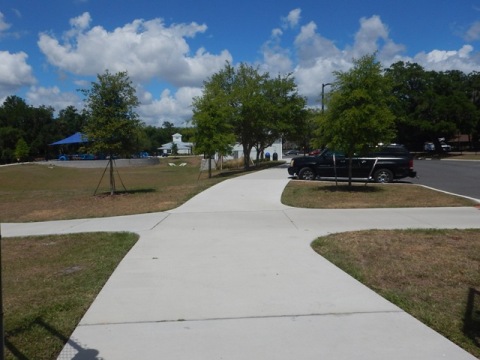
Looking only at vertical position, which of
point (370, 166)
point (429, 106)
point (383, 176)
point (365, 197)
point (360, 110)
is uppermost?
point (429, 106)

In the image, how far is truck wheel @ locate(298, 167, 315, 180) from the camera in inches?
833

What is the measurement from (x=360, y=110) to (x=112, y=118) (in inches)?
355

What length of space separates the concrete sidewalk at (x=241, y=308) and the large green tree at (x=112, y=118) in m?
8.62

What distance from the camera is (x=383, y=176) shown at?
63.9 ft

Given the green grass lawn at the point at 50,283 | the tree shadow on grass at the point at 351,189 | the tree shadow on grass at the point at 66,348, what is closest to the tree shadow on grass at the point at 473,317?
the tree shadow on grass at the point at 66,348

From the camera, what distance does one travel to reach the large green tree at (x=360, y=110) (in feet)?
47.5

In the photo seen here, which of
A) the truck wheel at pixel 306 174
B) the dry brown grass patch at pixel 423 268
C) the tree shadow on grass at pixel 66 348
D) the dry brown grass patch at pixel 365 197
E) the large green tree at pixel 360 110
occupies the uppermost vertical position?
the large green tree at pixel 360 110

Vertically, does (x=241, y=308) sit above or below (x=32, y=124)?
below

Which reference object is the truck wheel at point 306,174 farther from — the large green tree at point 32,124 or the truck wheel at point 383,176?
the large green tree at point 32,124

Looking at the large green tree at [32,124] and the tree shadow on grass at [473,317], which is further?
the large green tree at [32,124]

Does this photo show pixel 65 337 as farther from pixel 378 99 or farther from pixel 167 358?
pixel 378 99

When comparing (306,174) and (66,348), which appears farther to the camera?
(306,174)

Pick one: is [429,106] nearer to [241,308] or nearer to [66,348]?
[241,308]

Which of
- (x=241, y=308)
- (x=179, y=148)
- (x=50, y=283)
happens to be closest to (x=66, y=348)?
(x=241, y=308)
